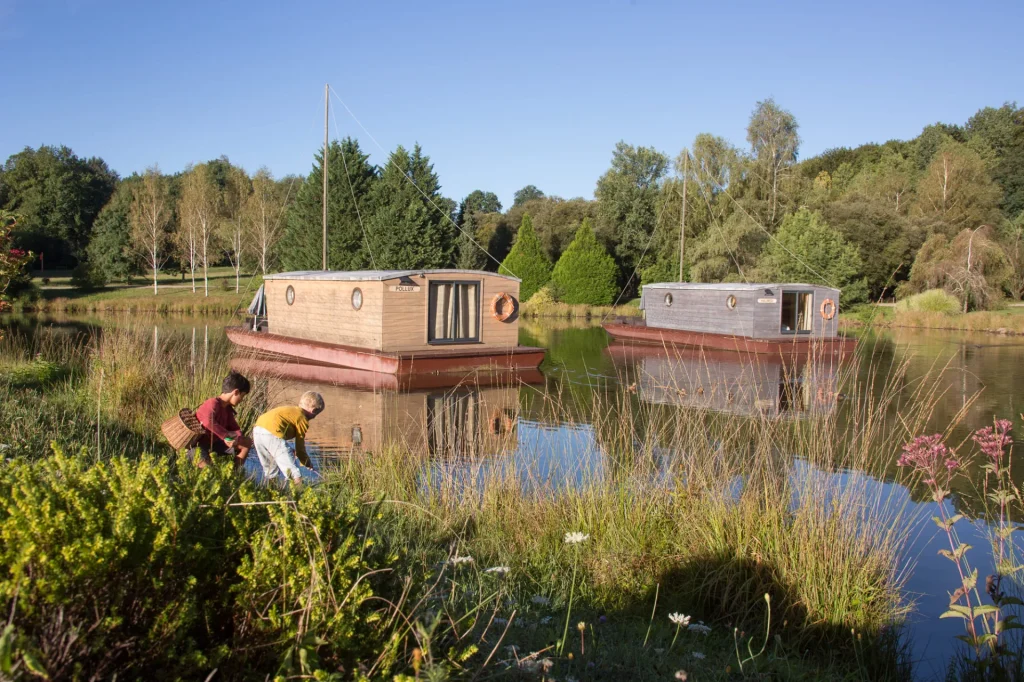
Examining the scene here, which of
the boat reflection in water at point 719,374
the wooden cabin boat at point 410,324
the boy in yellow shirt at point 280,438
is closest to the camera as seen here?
the boy in yellow shirt at point 280,438

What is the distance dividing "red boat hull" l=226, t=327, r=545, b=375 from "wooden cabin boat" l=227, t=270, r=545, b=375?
2cm

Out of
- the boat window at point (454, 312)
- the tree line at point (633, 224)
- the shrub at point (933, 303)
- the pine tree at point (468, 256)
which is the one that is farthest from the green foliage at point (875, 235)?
the boat window at point (454, 312)

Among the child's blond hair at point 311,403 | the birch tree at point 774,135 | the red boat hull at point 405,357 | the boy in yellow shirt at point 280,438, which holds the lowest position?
the red boat hull at point 405,357

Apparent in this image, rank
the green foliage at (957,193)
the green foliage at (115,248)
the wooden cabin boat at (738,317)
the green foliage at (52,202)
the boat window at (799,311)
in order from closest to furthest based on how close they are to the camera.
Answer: the wooden cabin boat at (738,317) < the boat window at (799,311) < the green foliage at (957,193) < the green foliage at (115,248) < the green foliage at (52,202)

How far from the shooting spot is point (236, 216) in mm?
41875

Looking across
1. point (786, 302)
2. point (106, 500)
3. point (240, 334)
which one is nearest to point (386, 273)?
point (240, 334)

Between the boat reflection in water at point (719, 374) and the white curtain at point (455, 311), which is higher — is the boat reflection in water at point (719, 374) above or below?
below

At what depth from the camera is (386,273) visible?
1595 centimetres

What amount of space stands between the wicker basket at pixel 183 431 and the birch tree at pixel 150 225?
109ft

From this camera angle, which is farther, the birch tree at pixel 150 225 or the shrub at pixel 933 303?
the birch tree at pixel 150 225

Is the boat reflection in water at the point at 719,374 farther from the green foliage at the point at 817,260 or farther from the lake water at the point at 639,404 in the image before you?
the green foliage at the point at 817,260

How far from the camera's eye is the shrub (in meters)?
28.0

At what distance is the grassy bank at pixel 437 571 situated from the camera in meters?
1.98

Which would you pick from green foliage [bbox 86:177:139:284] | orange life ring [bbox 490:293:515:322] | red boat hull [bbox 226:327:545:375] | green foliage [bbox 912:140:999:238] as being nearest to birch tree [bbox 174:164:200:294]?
green foliage [bbox 86:177:139:284]
